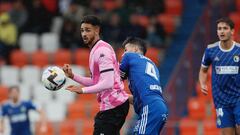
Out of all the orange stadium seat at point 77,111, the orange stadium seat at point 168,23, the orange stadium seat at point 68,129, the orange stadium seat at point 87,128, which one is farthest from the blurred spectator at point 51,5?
the orange stadium seat at point 87,128

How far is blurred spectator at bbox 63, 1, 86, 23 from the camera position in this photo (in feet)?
65.3

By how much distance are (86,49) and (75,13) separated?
0.98 meters

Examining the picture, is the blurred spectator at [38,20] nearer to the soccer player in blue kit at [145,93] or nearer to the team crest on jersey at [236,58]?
the team crest on jersey at [236,58]

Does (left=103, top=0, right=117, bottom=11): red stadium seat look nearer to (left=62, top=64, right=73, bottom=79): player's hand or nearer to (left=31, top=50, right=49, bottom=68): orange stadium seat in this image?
(left=31, top=50, right=49, bottom=68): orange stadium seat

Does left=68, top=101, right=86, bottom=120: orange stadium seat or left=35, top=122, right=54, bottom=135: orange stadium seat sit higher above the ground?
left=68, top=101, right=86, bottom=120: orange stadium seat

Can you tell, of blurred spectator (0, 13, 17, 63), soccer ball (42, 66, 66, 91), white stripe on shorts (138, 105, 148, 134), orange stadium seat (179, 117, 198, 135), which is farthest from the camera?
blurred spectator (0, 13, 17, 63)

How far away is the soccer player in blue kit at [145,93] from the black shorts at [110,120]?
19 centimetres

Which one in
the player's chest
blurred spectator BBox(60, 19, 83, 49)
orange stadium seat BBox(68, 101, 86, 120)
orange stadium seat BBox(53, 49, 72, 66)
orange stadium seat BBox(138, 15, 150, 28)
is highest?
orange stadium seat BBox(138, 15, 150, 28)

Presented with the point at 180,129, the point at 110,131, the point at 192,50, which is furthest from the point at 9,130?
the point at 110,131

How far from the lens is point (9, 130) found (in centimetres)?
1513

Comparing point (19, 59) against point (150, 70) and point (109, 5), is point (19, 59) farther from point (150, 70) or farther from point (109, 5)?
point (150, 70)

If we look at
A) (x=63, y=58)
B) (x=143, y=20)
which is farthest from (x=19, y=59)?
(x=143, y=20)

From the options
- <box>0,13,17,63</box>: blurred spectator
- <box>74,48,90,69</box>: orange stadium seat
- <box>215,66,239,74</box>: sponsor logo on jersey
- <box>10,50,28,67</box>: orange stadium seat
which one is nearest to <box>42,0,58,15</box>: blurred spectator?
<box>0,13,17,63</box>: blurred spectator

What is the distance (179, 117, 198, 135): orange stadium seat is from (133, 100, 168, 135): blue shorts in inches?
251
